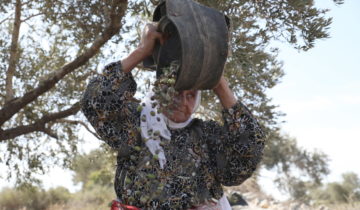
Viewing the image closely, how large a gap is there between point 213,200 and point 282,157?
29925mm

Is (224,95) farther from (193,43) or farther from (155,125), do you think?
(193,43)

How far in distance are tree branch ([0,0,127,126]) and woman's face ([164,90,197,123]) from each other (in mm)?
3281

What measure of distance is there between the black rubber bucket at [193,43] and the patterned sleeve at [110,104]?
0.30m

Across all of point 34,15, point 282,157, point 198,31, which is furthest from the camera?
point 282,157

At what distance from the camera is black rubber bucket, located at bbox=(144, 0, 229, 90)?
8.95 feet

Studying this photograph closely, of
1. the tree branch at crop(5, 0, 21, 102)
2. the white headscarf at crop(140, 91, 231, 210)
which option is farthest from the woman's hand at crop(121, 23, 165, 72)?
the tree branch at crop(5, 0, 21, 102)

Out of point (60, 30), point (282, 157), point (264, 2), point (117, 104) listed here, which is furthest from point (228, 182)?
point (282, 157)

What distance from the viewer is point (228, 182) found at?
3256 millimetres

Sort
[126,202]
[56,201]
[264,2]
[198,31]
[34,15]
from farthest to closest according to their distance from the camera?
[56,201]
[34,15]
[264,2]
[126,202]
[198,31]

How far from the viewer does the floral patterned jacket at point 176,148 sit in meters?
2.94

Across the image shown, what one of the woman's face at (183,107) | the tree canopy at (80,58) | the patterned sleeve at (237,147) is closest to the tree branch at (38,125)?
the tree canopy at (80,58)

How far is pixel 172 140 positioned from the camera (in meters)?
3.17

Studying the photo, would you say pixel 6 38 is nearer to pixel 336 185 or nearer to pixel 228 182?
pixel 228 182

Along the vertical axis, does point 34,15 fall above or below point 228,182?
above
